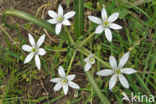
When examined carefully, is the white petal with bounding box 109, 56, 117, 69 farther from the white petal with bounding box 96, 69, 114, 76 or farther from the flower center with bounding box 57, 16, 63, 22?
the flower center with bounding box 57, 16, 63, 22

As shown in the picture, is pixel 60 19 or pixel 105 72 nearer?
pixel 105 72

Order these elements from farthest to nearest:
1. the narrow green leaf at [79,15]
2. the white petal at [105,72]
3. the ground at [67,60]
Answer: the ground at [67,60] < the narrow green leaf at [79,15] < the white petal at [105,72]

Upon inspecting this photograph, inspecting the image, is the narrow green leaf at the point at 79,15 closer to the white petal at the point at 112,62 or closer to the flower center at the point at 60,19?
the flower center at the point at 60,19

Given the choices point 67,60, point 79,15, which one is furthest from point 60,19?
point 67,60

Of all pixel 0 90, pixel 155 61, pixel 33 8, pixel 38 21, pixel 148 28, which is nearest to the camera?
pixel 38 21

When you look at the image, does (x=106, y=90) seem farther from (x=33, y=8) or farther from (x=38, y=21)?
(x=33, y=8)

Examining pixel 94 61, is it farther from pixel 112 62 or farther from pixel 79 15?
pixel 79 15

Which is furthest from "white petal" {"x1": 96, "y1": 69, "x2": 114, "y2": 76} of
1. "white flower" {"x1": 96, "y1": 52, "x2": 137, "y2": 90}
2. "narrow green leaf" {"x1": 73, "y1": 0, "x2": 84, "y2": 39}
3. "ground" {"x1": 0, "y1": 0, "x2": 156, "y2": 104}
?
"narrow green leaf" {"x1": 73, "y1": 0, "x2": 84, "y2": 39}

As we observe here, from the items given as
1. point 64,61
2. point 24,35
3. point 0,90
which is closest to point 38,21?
point 64,61

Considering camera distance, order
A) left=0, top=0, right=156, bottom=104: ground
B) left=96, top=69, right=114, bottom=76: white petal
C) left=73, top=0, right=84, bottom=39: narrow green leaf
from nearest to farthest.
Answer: left=96, top=69, right=114, bottom=76: white petal → left=73, top=0, right=84, bottom=39: narrow green leaf → left=0, top=0, right=156, bottom=104: ground

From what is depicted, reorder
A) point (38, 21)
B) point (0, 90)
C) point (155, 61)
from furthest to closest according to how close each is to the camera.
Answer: point (0, 90) → point (155, 61) → point (38, 21)

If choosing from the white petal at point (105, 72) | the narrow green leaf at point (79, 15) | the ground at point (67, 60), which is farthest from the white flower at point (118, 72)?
the narrow green leaf at point (79, 15)
